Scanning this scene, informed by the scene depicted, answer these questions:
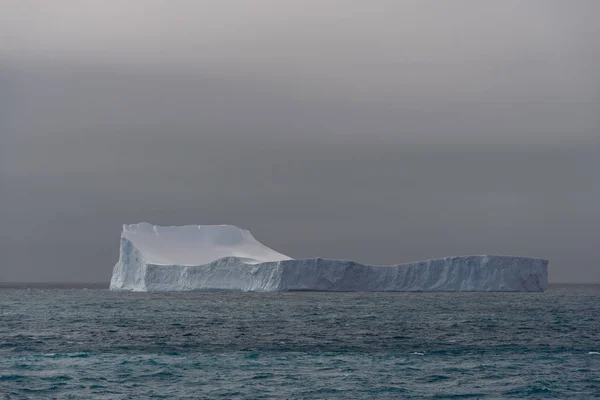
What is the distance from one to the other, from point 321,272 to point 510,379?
49578 mm

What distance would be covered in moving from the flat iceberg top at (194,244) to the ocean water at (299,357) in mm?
38931

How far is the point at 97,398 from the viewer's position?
20.5 m

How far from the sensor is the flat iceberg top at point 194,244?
82938mm

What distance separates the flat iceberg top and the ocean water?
3893 cm

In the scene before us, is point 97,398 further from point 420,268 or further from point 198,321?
point 420,268

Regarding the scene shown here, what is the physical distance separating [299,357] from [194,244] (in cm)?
6361

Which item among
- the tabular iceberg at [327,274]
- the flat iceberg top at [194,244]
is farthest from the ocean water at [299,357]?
the flat iceberg top at [194,244]

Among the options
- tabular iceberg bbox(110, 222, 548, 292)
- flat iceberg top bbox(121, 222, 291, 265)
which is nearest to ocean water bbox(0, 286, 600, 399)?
tabular iceberg bbox(110, 222, 548, 292)

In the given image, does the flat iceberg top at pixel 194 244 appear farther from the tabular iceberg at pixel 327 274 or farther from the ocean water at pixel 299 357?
the ocean water at pixel 299 357

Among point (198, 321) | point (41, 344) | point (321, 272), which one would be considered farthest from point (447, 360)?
point (321, 272)

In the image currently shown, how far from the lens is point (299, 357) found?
26859mm

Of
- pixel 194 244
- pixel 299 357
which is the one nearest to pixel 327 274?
pixel 194 244

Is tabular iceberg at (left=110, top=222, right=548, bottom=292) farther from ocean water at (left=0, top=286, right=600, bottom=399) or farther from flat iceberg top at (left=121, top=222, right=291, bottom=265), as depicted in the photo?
ocean water at (left=0, top=286, right=600, bottom=399)

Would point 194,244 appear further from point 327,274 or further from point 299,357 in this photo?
point 299,357
